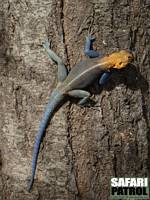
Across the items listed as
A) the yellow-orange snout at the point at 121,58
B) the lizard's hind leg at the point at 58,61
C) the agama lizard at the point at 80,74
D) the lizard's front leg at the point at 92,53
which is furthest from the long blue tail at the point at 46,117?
the yellow-orange snout at the point at 121,58

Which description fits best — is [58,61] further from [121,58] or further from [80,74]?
[121,58]

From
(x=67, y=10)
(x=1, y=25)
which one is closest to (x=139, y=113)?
(x=67, y=10)

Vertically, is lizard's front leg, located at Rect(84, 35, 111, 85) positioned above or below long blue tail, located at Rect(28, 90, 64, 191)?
above

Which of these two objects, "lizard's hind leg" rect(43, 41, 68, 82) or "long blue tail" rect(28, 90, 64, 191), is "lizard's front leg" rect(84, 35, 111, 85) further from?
"long blue tail" rect(28, 90, 64, 191)

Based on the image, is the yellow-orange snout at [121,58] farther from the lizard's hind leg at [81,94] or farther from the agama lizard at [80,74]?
the lizard's hind leg at [81,94]

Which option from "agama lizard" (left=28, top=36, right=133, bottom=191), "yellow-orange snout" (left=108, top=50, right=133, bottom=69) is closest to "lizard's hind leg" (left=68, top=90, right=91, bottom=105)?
"agama lizard" (left=28, top=36, right=133, bottom=191)

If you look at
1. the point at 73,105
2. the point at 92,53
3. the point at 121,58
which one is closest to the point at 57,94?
the point at 73,105

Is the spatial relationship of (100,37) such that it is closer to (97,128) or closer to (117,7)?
(117,7)
